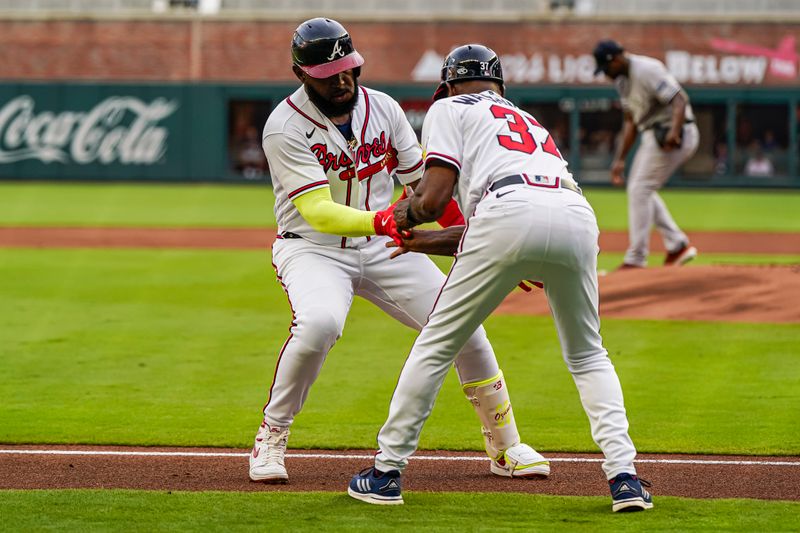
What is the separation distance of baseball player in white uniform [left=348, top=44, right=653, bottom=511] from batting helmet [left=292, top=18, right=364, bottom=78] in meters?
0.69

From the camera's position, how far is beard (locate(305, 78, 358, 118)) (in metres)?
5.96

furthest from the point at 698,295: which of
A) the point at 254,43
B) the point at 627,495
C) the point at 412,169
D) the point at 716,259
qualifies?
the point at 254,43

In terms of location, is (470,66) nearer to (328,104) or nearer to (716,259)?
(328,104)

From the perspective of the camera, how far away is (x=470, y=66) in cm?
546

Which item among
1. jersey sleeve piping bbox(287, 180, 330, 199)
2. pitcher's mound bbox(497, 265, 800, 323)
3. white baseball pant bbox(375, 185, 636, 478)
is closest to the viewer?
white baseball pant bbox(375, 185, 636, 478)

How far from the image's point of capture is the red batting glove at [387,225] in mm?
5484

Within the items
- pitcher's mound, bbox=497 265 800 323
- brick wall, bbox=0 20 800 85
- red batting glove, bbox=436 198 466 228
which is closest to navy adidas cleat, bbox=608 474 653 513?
red batting glove, bbox=436 198 466 228

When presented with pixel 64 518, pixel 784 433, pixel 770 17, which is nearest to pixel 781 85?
pixel 770 17

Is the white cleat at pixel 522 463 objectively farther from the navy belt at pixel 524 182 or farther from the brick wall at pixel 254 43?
the brick wall at pixel 254 43

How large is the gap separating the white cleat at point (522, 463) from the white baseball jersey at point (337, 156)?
1.26 m

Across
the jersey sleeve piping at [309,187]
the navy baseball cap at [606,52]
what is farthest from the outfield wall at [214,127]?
the jersey sleeve piping at [309,187]

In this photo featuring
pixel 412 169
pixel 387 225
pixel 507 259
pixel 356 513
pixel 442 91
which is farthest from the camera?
pixel 412 169

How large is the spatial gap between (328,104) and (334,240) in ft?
2.17

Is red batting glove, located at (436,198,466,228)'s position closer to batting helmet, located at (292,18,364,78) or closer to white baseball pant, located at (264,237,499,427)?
white baseball pant, located at (264,237,499,427)
